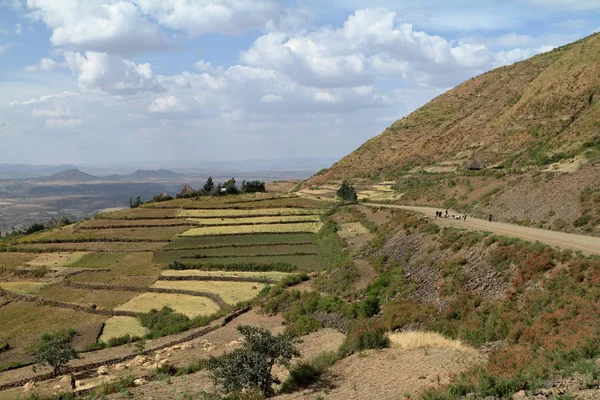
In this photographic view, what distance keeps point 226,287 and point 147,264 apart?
13.6 meters

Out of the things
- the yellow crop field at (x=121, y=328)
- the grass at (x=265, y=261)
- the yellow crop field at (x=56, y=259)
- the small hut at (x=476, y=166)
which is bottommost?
the yellow crop field at (x=121, y=328)

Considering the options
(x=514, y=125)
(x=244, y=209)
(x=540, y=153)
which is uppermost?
(x=514, y=125)

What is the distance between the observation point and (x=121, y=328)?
113ft

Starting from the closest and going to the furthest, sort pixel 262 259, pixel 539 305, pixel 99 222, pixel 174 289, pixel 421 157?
pixel 539 305 < pixel 174 289 < pixel 262 259 < pixel 99 222 < pixel 421 157

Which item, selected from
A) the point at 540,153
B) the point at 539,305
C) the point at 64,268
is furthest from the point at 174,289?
the point at 540,153

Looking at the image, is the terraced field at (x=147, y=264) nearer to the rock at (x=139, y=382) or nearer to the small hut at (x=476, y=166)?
the rock at (x=139, y=382)

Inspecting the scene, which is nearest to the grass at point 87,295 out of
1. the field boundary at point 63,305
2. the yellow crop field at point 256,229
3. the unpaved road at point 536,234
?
the field boundary at point 63,305

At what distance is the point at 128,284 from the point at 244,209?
1223 inches

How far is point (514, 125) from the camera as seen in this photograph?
80.4 metres

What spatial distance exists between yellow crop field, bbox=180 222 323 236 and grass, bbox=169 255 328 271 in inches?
378

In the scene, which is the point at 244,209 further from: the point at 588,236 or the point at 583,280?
the point at 583,280

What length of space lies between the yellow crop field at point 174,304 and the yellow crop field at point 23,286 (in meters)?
10.7

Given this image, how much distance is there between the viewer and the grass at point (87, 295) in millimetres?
40500

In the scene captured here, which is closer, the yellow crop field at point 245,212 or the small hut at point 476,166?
the small hut at point 476,166
